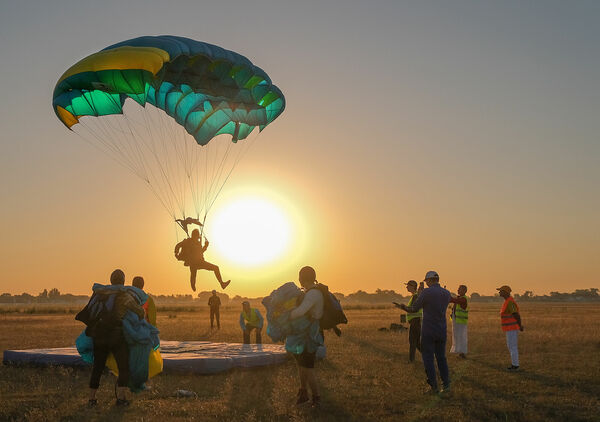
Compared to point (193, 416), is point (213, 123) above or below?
above

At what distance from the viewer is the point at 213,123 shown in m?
17.0

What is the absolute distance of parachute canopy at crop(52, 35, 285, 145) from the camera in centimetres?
1291

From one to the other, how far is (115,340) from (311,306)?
298cm

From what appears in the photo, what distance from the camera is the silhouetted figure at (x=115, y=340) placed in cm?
927

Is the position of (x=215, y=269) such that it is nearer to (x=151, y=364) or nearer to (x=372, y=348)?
(x=151, y=364)

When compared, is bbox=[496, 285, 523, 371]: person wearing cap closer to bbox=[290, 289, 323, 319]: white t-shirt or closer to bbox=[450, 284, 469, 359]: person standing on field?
bbox=[450, 284, 469, 359]: person standing on field

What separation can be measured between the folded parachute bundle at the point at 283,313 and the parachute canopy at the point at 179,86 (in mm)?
5597

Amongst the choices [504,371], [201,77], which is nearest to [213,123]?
[201,77]

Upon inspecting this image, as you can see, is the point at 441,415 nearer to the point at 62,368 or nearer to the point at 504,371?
the point at 504,371

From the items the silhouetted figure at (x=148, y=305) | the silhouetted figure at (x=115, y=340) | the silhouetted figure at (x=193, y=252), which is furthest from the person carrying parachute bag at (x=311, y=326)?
the silhouetted figure at (x=193, y=252)

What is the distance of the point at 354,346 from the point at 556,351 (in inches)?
235

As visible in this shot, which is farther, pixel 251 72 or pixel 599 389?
pixel 251 72

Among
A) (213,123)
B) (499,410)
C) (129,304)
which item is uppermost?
(213,123)

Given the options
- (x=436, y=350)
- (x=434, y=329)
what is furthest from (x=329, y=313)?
(x=436, y=350)
